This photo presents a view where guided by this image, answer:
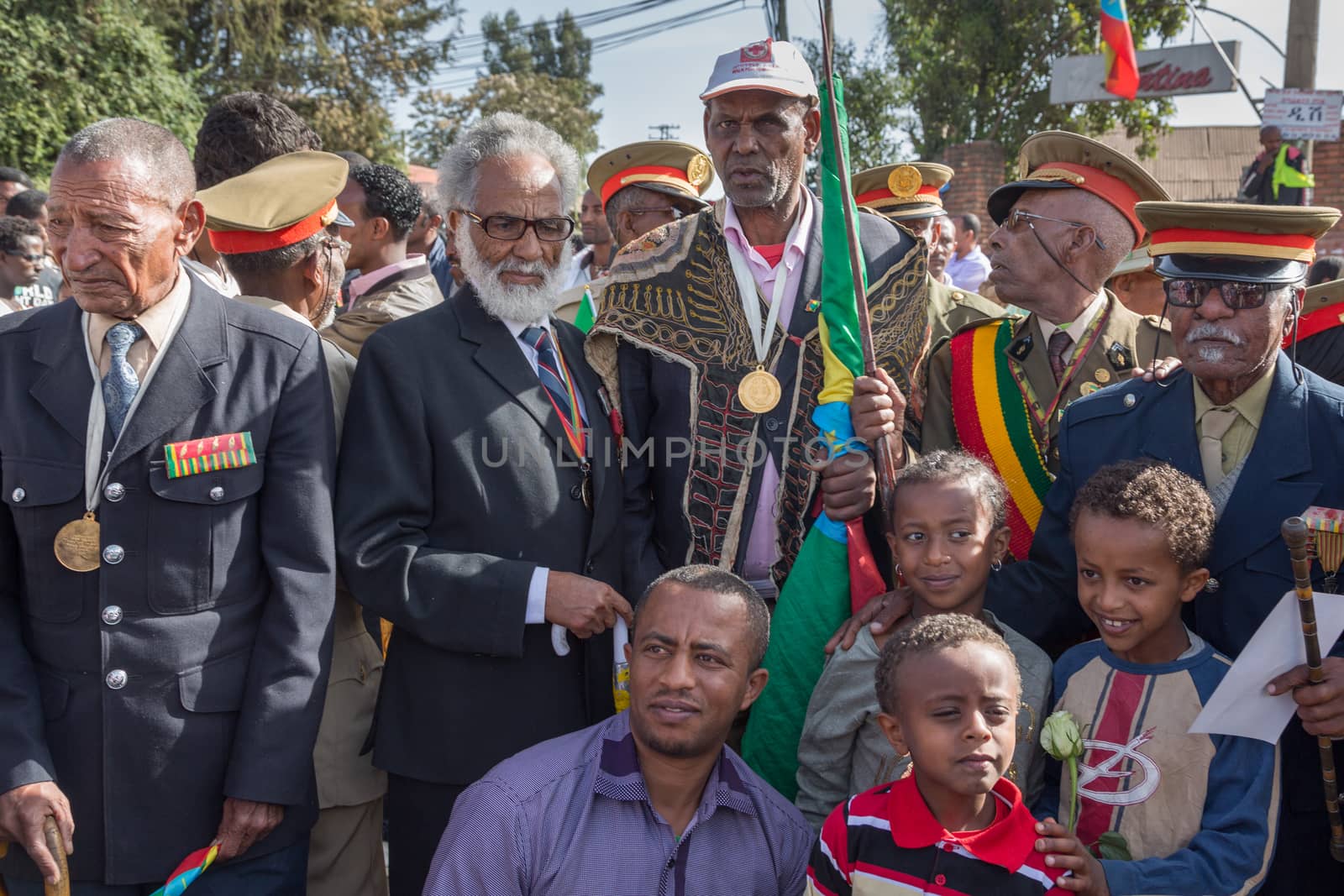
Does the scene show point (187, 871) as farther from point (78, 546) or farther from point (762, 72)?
point (762, 72)

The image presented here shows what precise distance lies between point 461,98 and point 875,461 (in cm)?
2870

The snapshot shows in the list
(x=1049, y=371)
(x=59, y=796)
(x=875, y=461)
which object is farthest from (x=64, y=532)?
(x=1049, y=371)

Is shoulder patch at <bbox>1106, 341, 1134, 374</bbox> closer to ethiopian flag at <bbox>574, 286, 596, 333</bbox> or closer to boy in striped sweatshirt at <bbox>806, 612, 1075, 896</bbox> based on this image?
boy in striped sweatshirt at <bbox>806, 612, 1075, 896</bbox>

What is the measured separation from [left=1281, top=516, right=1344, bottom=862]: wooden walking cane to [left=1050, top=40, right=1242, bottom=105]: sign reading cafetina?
13.7m

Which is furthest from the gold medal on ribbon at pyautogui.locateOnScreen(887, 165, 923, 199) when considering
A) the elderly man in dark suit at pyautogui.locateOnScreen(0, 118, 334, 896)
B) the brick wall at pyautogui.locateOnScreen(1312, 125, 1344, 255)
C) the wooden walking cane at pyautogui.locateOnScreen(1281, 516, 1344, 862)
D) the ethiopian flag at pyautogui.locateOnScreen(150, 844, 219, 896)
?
the brick wall at pyautogui.locateOnScreen(1312, 125, 1344, 255)

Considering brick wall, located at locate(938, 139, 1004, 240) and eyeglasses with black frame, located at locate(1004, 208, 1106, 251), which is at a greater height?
brick wall, located at locate(938, 139, 1004, 240)

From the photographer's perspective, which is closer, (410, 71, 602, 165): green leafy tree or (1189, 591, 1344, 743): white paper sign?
(1189, 591, 1344, 743): white paper sign

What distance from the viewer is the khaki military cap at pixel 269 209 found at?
11.0ft

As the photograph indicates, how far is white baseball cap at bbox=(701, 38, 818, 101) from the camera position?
3.29 metres

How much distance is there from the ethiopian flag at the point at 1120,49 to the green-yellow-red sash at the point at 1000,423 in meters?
10.5

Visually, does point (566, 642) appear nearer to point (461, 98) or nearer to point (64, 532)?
point (64, 532)

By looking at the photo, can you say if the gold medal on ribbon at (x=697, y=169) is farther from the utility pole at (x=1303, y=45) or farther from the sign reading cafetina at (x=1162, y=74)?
the sign reading cafetina at (x=1162, y=74)

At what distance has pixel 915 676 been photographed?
7.89ft

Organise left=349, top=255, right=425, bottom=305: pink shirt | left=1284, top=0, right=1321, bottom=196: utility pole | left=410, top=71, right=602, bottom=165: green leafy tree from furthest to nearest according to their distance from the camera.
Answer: left=410, top=71, right=602, bottom=165: green leafy tree → left=1284, top=0, right=1321, bottom=196: utility pole → left=349, top=255, right=425, bottom=305: pink shirt
